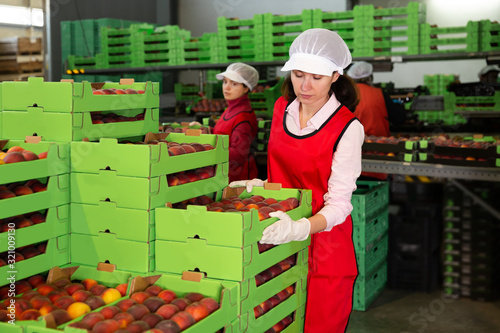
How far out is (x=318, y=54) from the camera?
2662 mm

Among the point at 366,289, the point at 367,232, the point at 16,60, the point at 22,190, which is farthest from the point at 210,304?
the point at 16,60

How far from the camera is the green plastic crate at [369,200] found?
4727mm

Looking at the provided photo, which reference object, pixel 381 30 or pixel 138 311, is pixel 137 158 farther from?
pixel 381 30

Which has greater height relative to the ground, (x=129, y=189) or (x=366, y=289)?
(x=129, y=189)

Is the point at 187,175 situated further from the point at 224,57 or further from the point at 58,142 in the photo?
the point at 224,57

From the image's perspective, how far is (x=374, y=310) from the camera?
4941mm

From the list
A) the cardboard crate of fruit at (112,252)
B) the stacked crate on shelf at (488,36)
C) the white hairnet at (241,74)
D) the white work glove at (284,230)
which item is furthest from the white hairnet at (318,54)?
the stacked crate on shelf at (488,36)

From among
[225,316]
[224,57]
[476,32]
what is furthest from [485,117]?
[225,316]

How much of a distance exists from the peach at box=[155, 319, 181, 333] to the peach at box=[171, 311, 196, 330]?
0.03 metres

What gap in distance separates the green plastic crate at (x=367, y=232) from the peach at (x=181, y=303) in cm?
290

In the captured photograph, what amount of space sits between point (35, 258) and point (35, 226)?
13cm

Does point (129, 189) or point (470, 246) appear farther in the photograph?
point (470, 246)

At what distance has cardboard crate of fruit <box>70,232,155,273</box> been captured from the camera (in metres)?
2.34

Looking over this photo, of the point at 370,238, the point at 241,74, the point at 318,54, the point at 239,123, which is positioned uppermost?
the point at 241,74
